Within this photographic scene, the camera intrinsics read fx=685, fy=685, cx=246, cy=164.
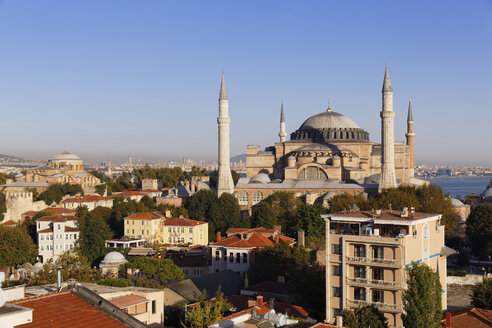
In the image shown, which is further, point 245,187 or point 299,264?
point 245,187

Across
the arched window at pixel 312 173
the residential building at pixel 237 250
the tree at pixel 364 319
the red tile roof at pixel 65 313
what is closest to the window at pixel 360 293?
the tree at pixel 364 319

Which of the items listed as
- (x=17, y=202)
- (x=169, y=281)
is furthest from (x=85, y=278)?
(x=17, y=202)

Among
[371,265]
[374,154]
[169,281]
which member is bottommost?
[169,281]

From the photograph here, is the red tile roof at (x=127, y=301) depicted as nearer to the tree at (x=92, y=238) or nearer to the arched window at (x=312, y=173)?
the tree at (x=92, y=238)

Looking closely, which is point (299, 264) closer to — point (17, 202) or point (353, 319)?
point (353, 319)

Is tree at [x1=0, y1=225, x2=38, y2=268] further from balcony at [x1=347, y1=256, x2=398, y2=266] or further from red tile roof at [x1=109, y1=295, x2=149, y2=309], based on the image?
red tile roof at [x1=109, y1=295, x2=149, y2=309]

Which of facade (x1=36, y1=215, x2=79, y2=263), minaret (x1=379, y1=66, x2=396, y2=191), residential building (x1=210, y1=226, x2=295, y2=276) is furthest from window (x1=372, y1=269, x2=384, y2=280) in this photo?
minaret (x1=379, y1=66, x2=396, y2=191)
